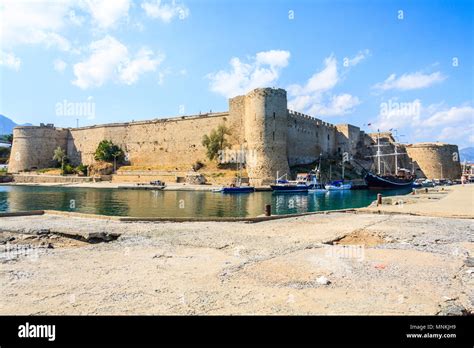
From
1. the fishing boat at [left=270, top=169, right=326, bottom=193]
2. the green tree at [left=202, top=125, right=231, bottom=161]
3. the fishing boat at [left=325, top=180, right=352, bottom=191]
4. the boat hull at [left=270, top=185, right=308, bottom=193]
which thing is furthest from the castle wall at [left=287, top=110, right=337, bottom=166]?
the boat hull at [left=270, top=185, right=308, bottom=193]

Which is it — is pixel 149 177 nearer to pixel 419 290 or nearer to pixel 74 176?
pixel 74 176

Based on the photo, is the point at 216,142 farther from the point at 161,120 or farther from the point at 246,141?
the point at 161,120

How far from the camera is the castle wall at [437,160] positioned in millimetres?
67125

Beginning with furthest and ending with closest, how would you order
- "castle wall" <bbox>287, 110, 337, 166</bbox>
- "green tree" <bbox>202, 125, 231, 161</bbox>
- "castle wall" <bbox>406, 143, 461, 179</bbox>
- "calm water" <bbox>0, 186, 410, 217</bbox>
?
"castle wall" <bbox>406, 143, 461, 179</bbox> < "castle wall" <bbox>287, 110, 337, 166</bbox> < "green tree" <bbox>202, 125, 231, 161</bbox> < "calm water" <bbox>0, 186, 410, 217</bbox>

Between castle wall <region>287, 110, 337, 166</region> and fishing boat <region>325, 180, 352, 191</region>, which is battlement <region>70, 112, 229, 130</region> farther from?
fishing boat <region>325, 180, 352, 191</region>

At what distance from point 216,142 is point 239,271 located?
41.8 metres

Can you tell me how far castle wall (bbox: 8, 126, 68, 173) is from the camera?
63.6m

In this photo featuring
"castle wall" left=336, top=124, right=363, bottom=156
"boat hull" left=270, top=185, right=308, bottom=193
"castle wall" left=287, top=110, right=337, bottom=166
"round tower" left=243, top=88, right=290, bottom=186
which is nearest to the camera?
"boat hull" left=270, top=185, right=308, bottom=193

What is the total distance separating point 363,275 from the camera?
5645mm

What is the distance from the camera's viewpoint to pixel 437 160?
67.4 m

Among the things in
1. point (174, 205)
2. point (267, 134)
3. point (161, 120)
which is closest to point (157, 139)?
point (161, 120)
